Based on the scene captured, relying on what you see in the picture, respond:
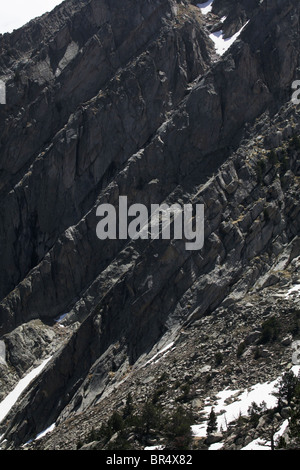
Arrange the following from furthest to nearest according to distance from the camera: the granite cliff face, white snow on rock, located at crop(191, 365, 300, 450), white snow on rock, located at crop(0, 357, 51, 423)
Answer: white snow on rock, located at crop(0, 357, 51, 423) → the granite cliff face → white snow on rock, located at crop(191, 365, 300, 450)

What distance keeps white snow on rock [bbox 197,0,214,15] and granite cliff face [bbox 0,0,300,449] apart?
0.77 m

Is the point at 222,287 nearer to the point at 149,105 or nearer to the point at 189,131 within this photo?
the point at 189,131

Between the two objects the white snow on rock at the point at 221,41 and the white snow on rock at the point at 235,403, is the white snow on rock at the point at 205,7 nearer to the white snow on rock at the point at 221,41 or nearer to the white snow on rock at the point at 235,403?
the white snow on rock at the point at 221,41

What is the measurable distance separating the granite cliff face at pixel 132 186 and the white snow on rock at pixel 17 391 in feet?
2.68

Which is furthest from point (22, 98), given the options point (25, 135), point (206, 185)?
point (206, 185)

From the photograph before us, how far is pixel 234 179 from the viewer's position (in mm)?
64938

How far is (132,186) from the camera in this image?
233ft

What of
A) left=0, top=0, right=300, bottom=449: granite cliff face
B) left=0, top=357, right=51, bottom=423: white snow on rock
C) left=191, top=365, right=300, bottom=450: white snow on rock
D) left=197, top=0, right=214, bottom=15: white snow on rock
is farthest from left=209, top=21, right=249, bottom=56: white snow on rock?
left=191, top=365, right=300, bottom=450: white snow on rock

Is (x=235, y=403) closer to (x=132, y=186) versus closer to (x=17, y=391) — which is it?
(x=17, y=391)

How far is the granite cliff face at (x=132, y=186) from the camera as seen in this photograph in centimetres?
5616

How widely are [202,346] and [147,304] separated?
34.6ft

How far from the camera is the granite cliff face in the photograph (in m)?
56.2

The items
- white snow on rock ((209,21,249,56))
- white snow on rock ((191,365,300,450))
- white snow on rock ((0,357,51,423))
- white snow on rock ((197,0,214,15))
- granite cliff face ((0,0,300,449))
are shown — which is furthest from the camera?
white snow on rock ((197,0,214,15))

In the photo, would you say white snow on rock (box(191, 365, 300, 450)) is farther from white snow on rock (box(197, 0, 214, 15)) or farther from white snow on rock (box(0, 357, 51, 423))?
white snow on rock (box(197, 0, 214, 15))
